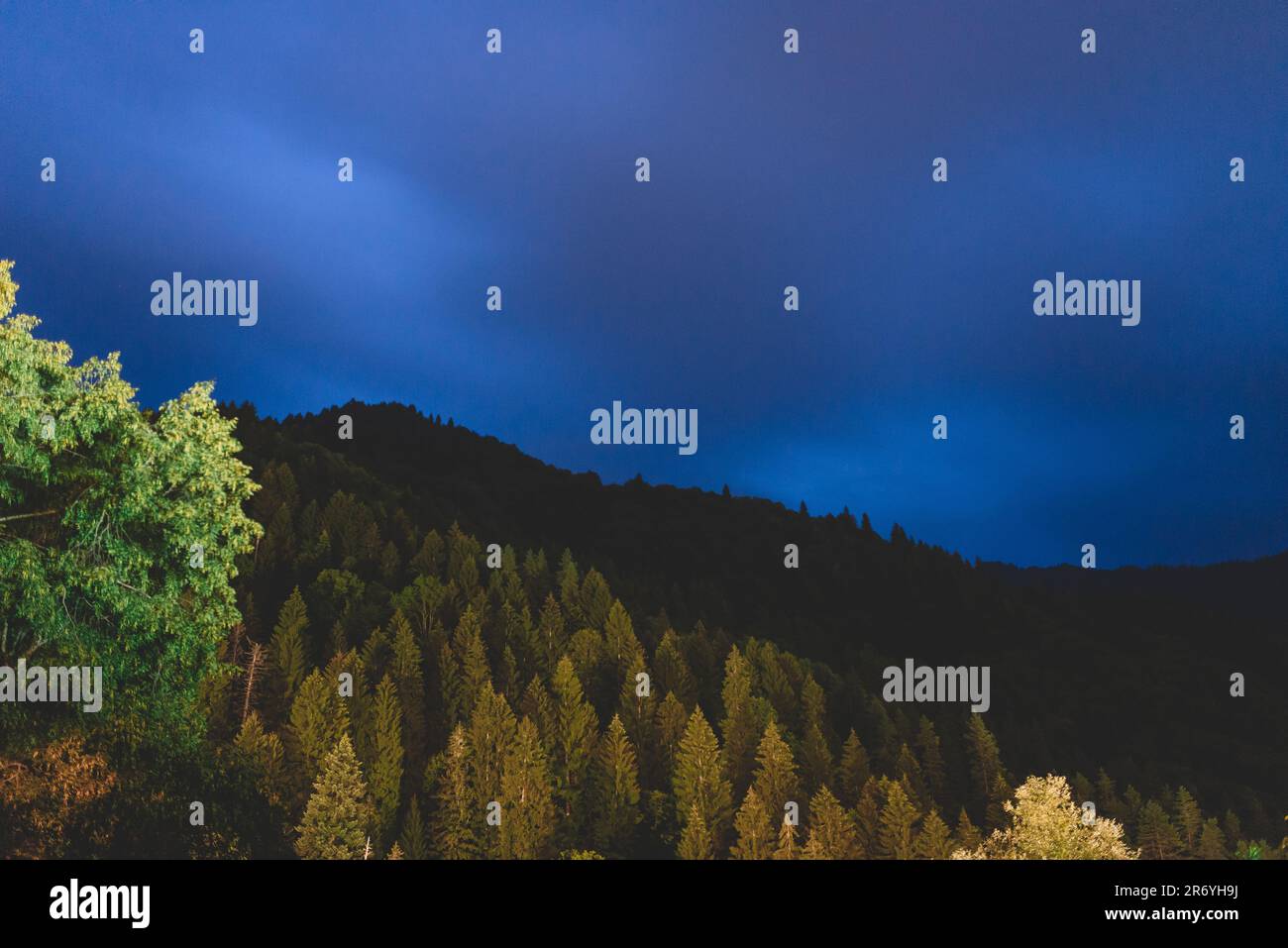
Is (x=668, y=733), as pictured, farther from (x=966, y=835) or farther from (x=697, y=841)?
(x=966, y=835)

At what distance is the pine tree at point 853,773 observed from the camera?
10756 centimetres

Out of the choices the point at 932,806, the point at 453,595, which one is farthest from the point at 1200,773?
the point at 453,595

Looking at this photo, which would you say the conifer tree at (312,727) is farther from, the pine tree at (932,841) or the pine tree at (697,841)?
the pine tree at (932,841)

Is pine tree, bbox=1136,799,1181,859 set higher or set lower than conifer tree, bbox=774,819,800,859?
lower

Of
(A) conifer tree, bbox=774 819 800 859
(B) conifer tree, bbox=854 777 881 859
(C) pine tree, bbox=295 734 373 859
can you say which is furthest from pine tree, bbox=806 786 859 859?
(C) pine tree, bbox=295 734 373 859

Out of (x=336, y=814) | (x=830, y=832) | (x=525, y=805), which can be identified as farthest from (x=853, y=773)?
(x=336, y=814)

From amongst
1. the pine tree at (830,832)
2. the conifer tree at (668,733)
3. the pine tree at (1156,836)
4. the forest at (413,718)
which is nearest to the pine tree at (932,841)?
the forest at (413,718)

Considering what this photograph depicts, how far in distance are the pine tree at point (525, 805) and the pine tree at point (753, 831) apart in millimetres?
19082

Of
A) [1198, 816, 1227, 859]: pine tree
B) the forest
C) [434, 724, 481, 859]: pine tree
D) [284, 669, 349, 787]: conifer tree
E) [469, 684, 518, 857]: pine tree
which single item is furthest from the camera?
[1198, 816, 1227, 859]: pine tree

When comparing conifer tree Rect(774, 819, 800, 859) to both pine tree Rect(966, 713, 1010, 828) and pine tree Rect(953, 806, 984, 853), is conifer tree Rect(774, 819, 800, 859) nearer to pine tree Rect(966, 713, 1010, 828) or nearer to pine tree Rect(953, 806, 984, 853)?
pine tree Rect(953, 806, 984, 853)

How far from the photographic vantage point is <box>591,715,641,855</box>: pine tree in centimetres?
9831

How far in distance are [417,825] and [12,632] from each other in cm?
6228

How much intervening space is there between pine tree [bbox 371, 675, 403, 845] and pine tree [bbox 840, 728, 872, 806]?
51408 mm
